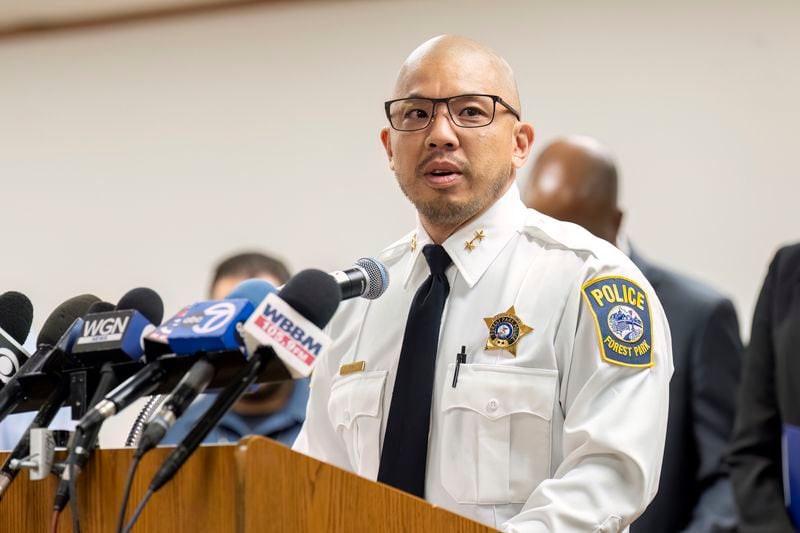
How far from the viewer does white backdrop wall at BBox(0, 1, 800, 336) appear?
4.38 m

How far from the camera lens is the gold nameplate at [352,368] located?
2193 millimetres

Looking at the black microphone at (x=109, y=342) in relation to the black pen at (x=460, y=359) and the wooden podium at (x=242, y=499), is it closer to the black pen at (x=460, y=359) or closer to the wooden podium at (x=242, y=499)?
the wooden podium at (x=242, y=499)

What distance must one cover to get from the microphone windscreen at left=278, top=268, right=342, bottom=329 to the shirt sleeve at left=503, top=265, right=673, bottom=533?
51cm

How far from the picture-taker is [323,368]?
90.4 inches

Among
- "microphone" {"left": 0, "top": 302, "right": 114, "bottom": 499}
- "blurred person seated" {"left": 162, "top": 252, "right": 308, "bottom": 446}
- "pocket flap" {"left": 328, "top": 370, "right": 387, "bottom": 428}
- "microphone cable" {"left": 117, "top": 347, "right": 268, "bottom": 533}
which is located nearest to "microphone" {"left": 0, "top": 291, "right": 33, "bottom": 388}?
"microphone" {"left": 0, "top": 302, "right": 114, "bottom": 499}

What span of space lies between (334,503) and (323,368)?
2.95ft

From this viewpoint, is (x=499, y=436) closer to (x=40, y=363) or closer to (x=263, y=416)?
(x=40, y=363)

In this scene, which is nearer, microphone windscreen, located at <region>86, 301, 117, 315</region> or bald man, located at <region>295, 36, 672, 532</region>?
microphone windscreen, located at <region>86, 301, 117, 315</region>

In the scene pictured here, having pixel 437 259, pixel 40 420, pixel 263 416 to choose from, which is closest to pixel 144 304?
pixel 40 420

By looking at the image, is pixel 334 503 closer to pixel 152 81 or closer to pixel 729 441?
pixel 729 441

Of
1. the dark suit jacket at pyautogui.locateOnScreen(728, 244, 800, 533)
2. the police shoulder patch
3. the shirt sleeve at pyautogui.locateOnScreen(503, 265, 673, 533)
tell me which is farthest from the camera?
the dark suit jacket at pyautogui.locateOnScreen(728, 244, 800, 533)

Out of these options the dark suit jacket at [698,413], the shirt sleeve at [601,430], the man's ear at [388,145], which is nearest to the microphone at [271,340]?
the shirt sleeve at [601,430]

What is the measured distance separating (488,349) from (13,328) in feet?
2.53

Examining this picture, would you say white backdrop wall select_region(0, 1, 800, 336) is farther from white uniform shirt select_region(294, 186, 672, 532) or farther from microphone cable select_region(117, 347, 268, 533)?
microphone cable select_region(117, 347, 268, 533)
